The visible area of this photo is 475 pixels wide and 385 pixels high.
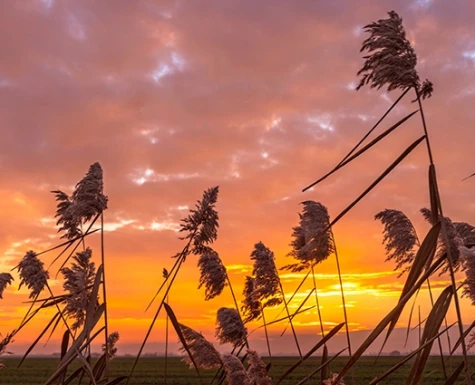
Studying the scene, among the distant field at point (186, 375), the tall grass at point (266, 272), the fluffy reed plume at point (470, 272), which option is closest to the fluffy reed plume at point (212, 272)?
the tall grass at point (266, 272)

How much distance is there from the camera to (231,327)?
4176mm

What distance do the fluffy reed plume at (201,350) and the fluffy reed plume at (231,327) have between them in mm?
504

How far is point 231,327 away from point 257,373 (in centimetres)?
114

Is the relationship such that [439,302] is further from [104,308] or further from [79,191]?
[79,191]

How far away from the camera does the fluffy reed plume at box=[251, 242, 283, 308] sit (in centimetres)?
535

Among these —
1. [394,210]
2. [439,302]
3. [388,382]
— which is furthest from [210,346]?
[388,382]

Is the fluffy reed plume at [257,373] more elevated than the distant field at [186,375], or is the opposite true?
the fluffy reed plume at [257,373]

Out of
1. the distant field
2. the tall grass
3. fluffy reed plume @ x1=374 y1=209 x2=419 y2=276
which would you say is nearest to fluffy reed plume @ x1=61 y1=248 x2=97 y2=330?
the tall grass

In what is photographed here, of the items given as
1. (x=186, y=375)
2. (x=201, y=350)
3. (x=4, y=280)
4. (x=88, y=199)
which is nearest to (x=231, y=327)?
(x=201, y=350)

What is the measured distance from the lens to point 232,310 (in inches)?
166

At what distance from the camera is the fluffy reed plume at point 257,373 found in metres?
3.01

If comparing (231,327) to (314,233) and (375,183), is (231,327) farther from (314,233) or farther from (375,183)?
(375,183)

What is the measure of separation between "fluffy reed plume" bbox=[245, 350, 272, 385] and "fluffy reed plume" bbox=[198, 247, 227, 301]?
1.91 metres

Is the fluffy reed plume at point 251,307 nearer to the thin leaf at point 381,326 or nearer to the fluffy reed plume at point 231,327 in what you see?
the fluffy reed plume at point 231,327
